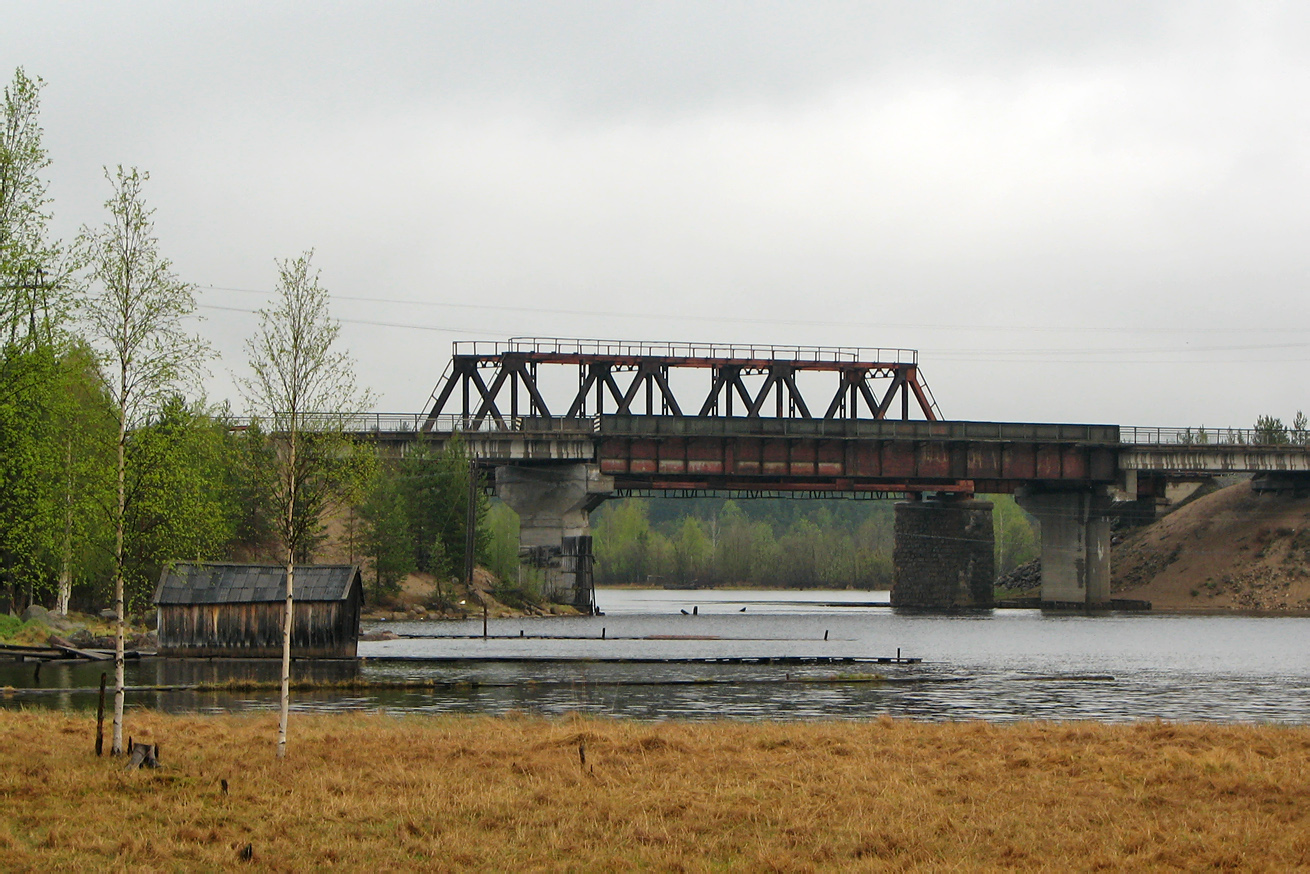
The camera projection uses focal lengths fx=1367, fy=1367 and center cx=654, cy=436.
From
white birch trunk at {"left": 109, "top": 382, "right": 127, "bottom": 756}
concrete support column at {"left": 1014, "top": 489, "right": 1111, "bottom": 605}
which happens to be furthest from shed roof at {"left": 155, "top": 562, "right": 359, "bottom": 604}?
concrete support column at {"left": 1014, "top": 489, "right": 1111, "bottom": 605}

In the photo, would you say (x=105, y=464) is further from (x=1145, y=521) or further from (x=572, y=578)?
(x=1145, y=521)

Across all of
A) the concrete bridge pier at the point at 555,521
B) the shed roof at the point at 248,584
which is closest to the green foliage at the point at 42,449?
the shed roof at the point at 248,584

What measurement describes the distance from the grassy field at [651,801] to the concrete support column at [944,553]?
9944cm

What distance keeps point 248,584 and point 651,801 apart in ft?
121

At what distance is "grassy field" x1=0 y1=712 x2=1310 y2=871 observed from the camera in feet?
53.6

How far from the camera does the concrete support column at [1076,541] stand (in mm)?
117250

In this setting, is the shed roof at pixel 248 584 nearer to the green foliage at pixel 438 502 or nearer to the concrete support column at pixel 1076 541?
the green foliage at pixel 438 502

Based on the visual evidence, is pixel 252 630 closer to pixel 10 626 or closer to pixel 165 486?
pixel 10 626

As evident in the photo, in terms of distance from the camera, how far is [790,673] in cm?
5209

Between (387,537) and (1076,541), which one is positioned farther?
(1076,541)

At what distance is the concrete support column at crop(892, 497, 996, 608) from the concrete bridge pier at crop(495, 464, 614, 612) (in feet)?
117

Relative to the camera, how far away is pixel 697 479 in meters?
106

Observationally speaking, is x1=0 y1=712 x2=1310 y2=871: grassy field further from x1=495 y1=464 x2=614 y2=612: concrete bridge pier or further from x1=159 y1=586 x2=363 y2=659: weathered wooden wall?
x1=495 y1=464 x2=614 y2=612: concrete bridge pier

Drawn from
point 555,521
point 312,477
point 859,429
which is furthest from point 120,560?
point 859,429
